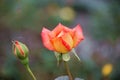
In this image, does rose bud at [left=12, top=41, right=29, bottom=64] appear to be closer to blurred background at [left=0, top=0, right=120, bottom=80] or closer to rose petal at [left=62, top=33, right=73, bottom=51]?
rose petal at [left=62, top=33, right=73, bottom=51]

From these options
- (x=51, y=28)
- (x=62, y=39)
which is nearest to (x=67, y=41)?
(x=62, y=39)

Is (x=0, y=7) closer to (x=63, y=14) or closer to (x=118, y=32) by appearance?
(x=63, y=14)

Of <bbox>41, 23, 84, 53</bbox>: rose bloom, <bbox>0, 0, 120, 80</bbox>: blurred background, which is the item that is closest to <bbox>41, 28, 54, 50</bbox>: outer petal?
<bbox>41, 23, 84, 53</bbox>: rose bloom

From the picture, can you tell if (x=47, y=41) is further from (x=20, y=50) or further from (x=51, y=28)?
(x=51, y=28)

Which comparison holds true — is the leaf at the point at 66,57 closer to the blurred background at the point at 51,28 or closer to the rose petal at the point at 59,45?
the rose petal at the point at 59,45

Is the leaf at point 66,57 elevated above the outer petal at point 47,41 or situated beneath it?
situated beneath

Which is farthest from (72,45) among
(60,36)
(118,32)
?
(118,32)

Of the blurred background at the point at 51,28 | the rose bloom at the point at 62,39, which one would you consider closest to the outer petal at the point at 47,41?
the rose bloom at the point at 62,39
